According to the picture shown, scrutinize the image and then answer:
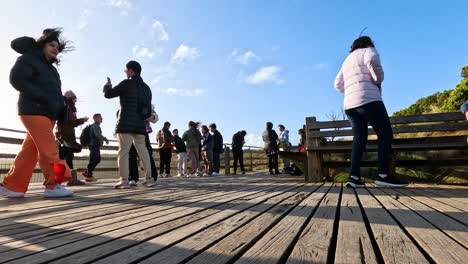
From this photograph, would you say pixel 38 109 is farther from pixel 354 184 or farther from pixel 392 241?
pixel 354 184

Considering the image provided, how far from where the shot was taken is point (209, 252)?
1.30 meters

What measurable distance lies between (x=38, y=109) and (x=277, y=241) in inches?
126

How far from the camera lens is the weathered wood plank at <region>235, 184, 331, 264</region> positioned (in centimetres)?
121

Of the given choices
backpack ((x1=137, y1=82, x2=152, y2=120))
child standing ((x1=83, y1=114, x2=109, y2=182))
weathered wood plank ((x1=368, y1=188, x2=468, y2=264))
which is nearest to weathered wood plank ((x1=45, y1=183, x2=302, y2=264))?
weathered wood plank ((x1=368, y1=188, x2=468, y2=264))

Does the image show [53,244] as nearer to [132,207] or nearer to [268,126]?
[132,207]

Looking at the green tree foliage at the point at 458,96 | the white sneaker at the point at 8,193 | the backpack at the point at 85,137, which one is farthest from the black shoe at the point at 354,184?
the green tree foliage at the point at 458,96

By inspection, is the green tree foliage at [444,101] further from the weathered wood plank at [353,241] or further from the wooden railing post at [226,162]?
the weathered wood plank at [353,241]

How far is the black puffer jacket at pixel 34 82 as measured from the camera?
139 inches

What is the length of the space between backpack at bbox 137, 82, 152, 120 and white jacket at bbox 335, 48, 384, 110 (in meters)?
2.94

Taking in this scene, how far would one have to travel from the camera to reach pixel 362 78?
14.2ft

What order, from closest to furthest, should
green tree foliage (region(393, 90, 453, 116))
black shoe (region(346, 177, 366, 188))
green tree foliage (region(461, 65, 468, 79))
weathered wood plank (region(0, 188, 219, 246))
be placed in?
weathered wood plank (region(0, 188, 219, 246)) < black shoe (region(346, 177, 366, 188)) < green tree foliage (region(461, 65, 468, 79)) < green tree foliage (region(393, 90, 453, 116))

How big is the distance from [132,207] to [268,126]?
9090 mm

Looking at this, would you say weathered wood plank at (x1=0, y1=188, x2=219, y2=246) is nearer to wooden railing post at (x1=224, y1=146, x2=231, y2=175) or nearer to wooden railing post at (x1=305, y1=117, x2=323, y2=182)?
wooden railing post at (x1=305, y1=117, x2=323, y2=182)

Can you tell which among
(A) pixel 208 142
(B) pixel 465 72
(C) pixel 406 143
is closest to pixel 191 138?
(A) pixel 208 142
